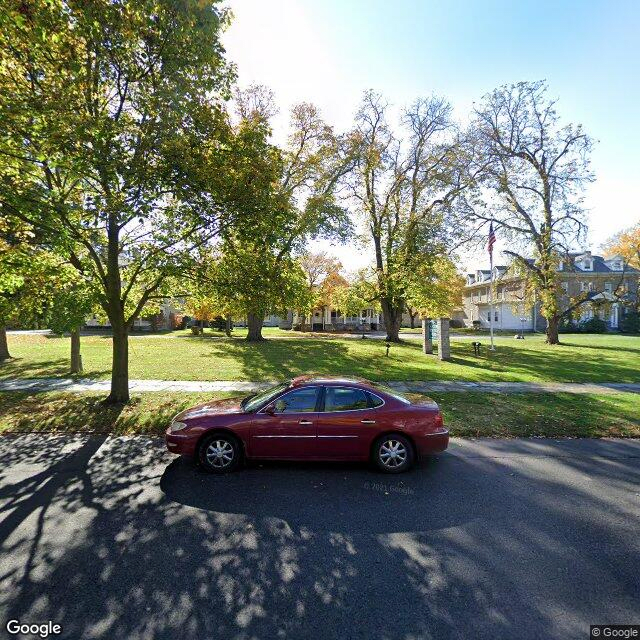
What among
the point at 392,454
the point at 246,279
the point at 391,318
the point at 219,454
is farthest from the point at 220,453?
the point at 391,318

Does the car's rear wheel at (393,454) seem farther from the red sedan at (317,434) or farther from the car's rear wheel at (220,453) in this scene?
the car's rear wheel at (220,453)

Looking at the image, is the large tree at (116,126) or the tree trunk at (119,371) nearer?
the large tree at (116,126)

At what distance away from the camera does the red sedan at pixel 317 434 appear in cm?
542

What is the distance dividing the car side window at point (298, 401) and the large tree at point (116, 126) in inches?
181

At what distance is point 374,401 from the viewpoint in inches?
220

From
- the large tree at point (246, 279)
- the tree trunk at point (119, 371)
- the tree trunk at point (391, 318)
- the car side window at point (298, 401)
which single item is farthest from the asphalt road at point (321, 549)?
the tree trunk at point (391, 318)

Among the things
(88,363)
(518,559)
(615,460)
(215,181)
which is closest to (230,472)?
(518,559)

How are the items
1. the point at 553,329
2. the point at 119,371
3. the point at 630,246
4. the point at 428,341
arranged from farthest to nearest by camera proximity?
the point at 630,246, the point at 553,329, the point at 428,341, the point at 119,371

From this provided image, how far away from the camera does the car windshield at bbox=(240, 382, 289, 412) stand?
570 cm

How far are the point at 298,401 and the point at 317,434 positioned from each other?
584mm

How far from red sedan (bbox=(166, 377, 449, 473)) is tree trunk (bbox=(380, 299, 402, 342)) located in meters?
21.2

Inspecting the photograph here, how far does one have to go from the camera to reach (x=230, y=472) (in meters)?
5.41

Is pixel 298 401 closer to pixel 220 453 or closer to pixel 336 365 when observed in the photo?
pixel 220 453

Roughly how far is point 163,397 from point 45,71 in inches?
298
